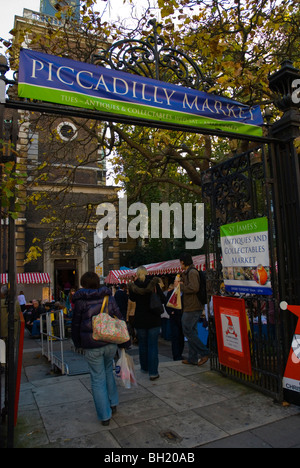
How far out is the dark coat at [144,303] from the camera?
17.3ft

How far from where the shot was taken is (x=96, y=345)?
3.75 meters

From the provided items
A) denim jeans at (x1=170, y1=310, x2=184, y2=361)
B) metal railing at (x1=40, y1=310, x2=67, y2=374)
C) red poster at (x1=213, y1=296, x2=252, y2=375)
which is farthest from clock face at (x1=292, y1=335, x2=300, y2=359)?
metal railing at (x1=40, y1=310, x2=67, y2=374)

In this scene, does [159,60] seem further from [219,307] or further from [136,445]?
[136,445]

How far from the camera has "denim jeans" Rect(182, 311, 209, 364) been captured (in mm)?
5867

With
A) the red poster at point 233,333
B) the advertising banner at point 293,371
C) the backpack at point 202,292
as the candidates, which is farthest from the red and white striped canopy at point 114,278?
→ the advertising banner at point 293,371

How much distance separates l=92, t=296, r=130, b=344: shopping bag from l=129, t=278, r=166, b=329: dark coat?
1371 millimetres

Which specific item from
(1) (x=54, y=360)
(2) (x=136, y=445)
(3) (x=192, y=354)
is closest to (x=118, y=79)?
(2) (x=136, y=445)

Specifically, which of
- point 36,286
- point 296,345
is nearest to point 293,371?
point 296,345

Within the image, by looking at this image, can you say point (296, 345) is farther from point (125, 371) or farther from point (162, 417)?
point (125, 371)

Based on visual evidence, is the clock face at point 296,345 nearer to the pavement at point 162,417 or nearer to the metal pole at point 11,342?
the pavement at point 162,417

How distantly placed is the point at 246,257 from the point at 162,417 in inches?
93.5

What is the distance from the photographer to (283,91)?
4766mm

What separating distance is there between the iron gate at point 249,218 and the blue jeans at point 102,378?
1.97 meters
